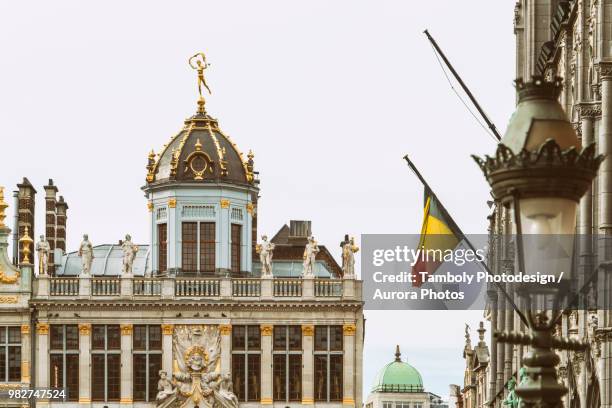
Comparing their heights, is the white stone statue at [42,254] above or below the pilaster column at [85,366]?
above

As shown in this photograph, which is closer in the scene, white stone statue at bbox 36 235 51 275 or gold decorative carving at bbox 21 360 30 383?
gold decorative carving at bbox 21 360 30 383

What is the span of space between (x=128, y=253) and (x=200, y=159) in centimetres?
589

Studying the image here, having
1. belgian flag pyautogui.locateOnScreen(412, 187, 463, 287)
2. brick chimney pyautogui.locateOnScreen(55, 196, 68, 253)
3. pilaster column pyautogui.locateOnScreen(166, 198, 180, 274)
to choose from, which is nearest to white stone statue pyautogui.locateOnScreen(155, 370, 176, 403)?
pilaster column pyautogui.locateOnScreen(166, 198, 180, 274)

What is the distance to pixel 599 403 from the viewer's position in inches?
1469

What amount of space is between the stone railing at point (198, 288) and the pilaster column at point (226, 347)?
4.49 ft

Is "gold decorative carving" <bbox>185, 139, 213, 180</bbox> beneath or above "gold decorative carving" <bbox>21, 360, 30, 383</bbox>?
above

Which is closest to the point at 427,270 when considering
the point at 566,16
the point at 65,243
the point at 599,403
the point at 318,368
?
the point at 566,16

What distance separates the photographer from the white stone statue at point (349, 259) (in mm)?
83812

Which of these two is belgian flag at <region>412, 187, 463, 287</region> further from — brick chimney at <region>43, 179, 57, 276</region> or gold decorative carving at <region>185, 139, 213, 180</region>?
brick chimney at <region>43, 179, 57, 276</region>

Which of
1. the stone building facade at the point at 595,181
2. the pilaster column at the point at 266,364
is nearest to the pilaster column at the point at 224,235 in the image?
the pilaster column at the point at 266,364

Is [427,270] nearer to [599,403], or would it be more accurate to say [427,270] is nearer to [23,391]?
[599,403]

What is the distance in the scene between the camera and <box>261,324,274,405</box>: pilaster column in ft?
270

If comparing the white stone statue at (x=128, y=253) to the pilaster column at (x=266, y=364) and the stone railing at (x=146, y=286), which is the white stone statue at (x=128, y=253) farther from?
the pilaster column at (x=266, y=364)

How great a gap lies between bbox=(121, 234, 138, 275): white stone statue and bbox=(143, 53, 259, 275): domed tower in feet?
6.36
